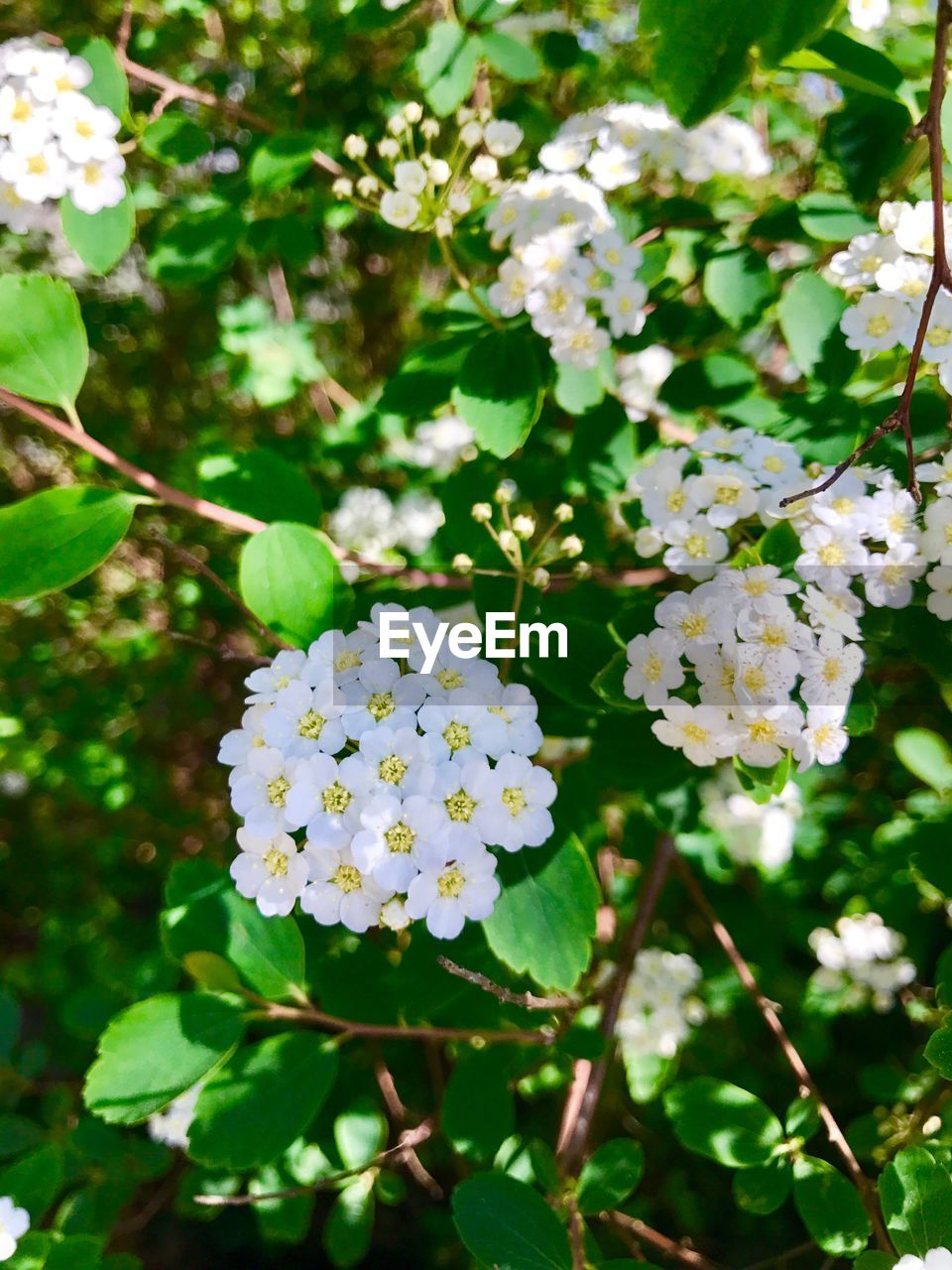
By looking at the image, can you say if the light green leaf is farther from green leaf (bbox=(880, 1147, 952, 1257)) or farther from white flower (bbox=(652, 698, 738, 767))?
green leaf (bbox=(880, 1147, 952, 1257))

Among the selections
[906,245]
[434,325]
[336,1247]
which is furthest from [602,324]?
[336,1247]

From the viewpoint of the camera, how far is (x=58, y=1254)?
1.07m

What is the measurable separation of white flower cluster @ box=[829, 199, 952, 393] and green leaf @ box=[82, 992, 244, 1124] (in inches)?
44.0

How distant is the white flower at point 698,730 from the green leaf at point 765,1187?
56 cm

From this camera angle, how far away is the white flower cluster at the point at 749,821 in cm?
169

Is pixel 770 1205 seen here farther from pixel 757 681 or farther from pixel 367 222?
pixel 367 222

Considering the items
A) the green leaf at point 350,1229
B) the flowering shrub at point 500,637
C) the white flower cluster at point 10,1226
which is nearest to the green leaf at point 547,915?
the flowering shrub at point 500,637

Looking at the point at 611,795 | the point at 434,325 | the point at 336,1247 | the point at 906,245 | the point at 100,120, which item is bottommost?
the point at 336,1247

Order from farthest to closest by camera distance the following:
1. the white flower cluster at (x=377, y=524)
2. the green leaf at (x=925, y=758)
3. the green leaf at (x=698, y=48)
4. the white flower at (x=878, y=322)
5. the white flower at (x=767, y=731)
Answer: the white flower cluster at (x=377, y=524)
the green leaf at (x=925, y=758)
the white flower at (x=878, y=322)
the white flower at (x=767, y=731)
the green leaf at (x=698, y=48)

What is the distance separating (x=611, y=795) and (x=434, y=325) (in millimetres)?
950

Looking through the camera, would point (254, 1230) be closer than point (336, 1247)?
No

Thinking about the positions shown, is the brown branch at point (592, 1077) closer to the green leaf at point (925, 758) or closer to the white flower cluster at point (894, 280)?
the green leaf at point (925, 758)

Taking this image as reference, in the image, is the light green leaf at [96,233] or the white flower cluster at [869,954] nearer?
the light green leaf at [96,233]

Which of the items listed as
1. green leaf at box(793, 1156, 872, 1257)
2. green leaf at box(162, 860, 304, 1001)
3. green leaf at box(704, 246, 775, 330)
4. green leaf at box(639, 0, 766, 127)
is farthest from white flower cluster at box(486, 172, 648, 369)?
green leaf at box(793, 1156, 872, 1257)
